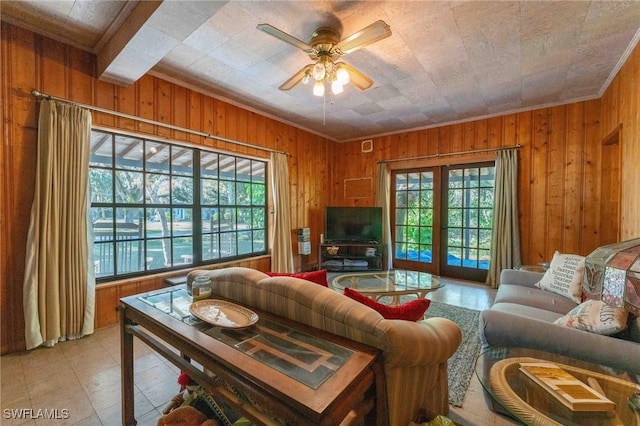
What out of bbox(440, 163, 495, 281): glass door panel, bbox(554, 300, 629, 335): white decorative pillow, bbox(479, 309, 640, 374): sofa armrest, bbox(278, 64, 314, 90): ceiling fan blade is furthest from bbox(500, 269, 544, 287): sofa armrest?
bbox(278, 64, 314, 90): ceiling fan blade

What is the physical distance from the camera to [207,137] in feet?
11.5

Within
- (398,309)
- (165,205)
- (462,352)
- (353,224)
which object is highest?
(165,205)

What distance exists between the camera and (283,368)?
0.82m

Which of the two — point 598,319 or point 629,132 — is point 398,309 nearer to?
point 598,319

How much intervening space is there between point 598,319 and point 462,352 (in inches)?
41.3

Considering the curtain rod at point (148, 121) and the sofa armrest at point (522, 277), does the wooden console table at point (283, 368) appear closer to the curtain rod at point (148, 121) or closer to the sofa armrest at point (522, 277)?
the curtain rod at point (148, 121)

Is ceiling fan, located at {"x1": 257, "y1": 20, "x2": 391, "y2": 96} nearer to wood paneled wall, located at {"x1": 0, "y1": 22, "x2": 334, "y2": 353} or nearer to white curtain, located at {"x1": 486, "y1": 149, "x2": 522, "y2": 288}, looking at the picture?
wood paneled wall, located at {"x1": 0, "y1": 22, "x2": 334, "y2": 353}

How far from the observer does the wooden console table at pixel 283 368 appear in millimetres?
702

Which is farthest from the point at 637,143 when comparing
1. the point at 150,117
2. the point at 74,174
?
the point at 74,174

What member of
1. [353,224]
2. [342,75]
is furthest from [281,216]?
[342,75]

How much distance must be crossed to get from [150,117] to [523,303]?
4042 mm

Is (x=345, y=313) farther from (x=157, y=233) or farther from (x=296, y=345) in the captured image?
(x=157, y=233)

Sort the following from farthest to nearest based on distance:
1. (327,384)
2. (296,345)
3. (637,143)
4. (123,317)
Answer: (637,143) < (123,317) < (296,345) < (327,384)

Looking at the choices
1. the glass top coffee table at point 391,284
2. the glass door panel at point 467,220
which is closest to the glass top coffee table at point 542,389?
the glass top coffee table at point 391,284
